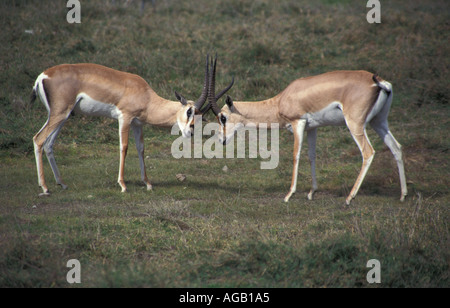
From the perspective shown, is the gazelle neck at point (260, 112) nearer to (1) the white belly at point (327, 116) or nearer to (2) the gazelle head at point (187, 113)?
(1) the white belly at point (327, 116)

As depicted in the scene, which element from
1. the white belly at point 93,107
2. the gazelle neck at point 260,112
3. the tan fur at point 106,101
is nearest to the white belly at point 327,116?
the gazelle neck at point 260,112

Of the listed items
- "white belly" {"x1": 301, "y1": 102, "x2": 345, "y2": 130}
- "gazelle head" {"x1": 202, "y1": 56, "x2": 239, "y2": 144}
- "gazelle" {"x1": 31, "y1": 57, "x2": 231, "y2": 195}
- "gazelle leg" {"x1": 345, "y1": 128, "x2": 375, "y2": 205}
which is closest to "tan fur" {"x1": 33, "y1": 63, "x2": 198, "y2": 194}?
"gazelle" {"x1": 31, "y1": 57, "x2": 231, "y2": 195}

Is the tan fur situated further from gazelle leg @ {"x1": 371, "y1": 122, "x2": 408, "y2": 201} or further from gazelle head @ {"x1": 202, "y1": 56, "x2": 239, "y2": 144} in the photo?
gazelle leg @ {"x1": 371, "y1": 122, "x2": 408, "y2": 201}

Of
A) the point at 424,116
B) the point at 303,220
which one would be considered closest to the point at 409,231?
the point at 303,220

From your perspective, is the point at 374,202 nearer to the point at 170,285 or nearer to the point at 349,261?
the point at 349,261

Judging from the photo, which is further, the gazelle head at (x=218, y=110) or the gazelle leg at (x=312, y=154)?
the gazelle head at (x=218, y=110)

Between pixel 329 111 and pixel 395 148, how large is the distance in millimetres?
1154

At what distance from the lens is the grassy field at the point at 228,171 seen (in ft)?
17.7

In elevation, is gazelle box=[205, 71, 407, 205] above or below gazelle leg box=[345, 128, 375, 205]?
above

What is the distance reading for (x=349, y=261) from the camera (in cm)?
551

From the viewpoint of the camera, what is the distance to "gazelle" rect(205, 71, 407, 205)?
25.8ft

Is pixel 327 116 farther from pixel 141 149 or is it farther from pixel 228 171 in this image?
pixel 141 149

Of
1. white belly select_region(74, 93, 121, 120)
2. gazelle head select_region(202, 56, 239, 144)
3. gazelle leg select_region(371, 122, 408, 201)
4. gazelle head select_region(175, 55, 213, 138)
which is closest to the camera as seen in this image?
gazelle leg select_region(371, 122, 408, 201)

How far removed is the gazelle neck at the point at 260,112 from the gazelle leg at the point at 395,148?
63.0 inches
